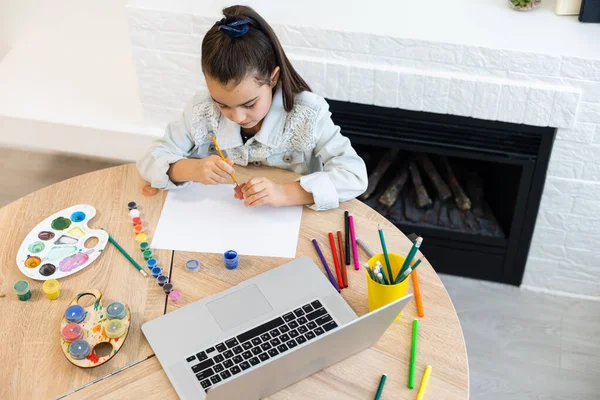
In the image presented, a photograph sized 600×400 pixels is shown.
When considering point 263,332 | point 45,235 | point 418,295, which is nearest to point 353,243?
Answer: point 418,295

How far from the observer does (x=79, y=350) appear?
1208mm

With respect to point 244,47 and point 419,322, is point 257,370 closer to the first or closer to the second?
point 419,322

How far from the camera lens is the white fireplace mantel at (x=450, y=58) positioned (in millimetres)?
1841

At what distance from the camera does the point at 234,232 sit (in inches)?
57.7

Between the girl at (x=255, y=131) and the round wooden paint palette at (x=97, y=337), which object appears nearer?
the round wooden paint palette at (x=97, y=337)

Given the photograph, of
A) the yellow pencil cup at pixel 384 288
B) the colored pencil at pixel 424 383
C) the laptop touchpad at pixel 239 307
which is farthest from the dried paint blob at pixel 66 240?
the colored pencil at pixel 424 383

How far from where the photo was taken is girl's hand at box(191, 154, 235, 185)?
149 centimetres

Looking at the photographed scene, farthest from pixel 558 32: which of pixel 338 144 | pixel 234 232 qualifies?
pixel 234 232

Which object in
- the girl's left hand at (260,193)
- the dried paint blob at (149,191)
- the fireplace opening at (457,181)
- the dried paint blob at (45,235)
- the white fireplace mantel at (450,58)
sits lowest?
the fireplace opening at (457,181)

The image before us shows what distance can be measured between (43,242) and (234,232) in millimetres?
389

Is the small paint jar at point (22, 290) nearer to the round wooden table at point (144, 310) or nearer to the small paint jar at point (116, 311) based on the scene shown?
the round wooden table at point (144, 310)

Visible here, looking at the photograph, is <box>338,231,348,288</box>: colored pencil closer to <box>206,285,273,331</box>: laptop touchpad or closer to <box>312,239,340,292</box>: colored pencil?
<box>312,239,340,292</box>: colored pencil

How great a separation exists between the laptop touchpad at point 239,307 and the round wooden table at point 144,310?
39 millimetres

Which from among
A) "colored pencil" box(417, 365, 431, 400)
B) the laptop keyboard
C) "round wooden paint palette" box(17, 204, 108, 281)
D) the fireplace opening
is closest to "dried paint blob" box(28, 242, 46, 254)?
"round wooden paint palette" box(17, 204, 108, 281)
